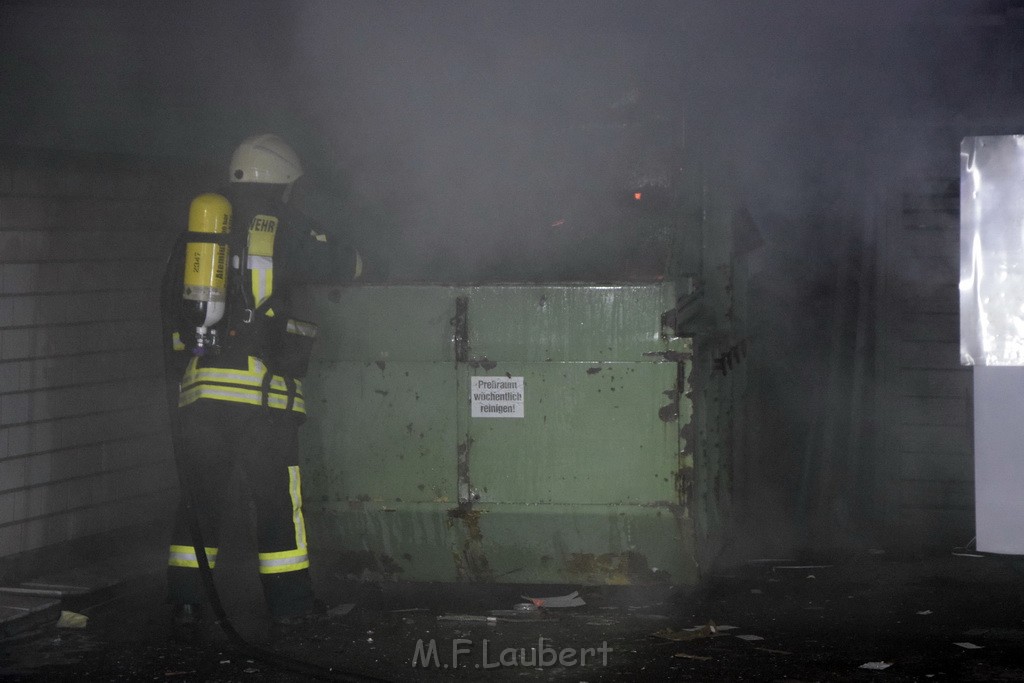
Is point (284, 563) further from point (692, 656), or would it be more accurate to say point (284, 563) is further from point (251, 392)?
point (692, 656)

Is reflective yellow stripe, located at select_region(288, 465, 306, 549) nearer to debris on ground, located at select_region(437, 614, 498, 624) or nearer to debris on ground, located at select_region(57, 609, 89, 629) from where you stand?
debris on ground, located at select_region(437, 614, 498, 624)

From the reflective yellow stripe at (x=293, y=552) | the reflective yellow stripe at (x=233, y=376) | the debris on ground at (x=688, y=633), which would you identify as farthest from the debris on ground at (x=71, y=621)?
the debris on ground at (x=688, y=633)

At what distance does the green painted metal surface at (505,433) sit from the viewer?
4.36 metres

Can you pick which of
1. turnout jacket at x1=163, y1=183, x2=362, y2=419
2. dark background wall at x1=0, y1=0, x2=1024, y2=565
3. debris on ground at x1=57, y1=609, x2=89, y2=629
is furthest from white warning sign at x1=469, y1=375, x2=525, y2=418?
debris on ground at x1=57, y1=609, x2=89, y2=629

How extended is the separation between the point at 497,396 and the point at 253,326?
88 centimetres

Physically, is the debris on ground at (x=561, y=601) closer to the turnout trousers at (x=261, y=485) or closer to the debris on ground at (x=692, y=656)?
the debris on ground at (x=692, y=656)

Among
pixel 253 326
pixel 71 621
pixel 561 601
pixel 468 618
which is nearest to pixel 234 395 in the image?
pixel 253 326

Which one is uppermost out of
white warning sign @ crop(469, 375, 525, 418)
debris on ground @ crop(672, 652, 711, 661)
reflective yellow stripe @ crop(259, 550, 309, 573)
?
white warning sign @ crop(469, 375, 525, 418)

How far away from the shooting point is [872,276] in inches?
240

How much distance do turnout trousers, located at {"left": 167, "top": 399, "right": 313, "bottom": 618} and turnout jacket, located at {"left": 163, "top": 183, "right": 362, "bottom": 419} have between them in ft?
0.22

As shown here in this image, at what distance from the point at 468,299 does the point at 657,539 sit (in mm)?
1073

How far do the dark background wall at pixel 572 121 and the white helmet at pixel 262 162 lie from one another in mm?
295

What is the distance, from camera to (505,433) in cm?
444

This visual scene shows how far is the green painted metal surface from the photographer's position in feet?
14.3
